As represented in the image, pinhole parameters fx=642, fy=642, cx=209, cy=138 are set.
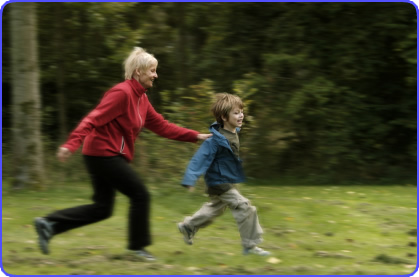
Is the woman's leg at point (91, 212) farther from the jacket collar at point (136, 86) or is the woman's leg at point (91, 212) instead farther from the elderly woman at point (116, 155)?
the jacket collar at point (136, 86)

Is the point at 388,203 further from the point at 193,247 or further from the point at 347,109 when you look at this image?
the point at 347,109

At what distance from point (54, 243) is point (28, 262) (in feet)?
2.28

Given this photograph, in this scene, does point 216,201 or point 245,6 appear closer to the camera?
point 216,201

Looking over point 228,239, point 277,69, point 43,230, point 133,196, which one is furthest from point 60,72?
point 133,196

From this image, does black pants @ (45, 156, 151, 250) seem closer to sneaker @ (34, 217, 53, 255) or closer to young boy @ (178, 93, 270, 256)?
sneaker @ (34, 217, 53, 255)

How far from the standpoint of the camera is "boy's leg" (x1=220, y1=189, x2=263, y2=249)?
5.73 metres

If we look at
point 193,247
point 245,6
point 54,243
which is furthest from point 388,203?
point 245,6

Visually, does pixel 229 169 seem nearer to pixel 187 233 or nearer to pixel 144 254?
pixel 187 233

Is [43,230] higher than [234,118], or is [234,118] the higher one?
[234,118]

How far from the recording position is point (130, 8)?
1413 cm

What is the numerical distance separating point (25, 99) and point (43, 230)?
375 centimetres

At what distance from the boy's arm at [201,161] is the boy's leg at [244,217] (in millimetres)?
371

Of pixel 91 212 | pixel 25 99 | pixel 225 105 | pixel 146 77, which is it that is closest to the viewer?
pixel 146 77

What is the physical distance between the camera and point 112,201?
566cm
